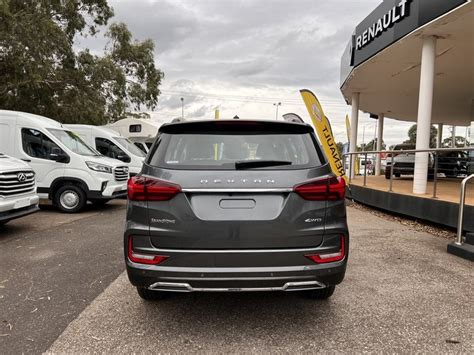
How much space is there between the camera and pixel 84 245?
6289mm

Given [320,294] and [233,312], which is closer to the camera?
[233,312]

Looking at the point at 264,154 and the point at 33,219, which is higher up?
the point at 264,154

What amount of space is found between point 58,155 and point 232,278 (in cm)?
786

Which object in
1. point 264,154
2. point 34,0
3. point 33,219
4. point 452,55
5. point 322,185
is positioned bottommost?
point 33,219

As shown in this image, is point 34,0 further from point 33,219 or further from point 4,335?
point 4,335

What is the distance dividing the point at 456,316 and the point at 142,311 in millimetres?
2875

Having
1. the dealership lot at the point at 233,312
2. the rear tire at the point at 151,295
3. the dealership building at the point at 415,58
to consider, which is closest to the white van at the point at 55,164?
the dealership lot at the point at 233,312

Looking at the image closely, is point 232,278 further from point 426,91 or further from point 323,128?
point 323,128

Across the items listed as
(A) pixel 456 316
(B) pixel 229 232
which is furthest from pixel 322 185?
(A) pixel 456 316

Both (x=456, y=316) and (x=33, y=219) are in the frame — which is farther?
(x=33, y=219)

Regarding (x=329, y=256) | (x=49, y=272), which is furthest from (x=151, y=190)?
(x=49, y=272)

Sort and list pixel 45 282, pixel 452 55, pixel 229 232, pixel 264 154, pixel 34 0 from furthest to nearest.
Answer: pixel 34 0, pixel 452 55, pixel 45 282, pixel 264 154, pixel 229 232

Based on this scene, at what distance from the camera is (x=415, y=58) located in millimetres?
11430

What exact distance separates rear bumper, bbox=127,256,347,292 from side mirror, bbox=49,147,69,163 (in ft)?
23.9
